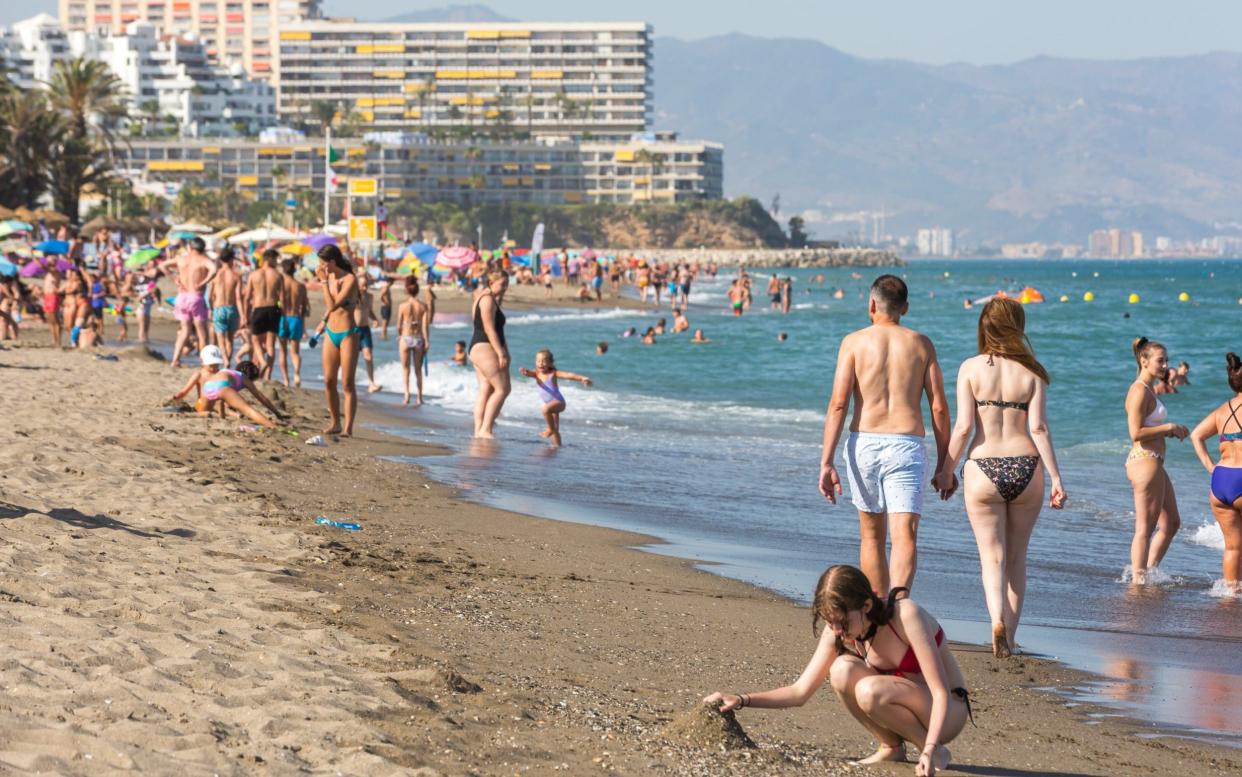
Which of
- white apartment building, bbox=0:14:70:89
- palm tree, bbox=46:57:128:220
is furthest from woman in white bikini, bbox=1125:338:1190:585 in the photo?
white apartment building, bbox=0:14:70:89

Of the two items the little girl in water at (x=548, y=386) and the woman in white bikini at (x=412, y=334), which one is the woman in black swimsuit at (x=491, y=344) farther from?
the woman in white bikini at (x=412, y=334)

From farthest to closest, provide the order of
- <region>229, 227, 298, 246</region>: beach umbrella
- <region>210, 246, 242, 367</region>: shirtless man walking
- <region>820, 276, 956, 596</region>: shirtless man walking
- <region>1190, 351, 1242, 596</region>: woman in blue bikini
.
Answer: <region>229, 227, 298, 246</region>: beach umbrella, <region>210, 246, 242, 367</region>: shirtless man walking, <region>1190, 351, 1242, 596</region>: woman in blue bikini, <region>820, 276, 956, 596</region>: shirtless man walking

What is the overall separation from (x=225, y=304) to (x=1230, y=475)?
1141 centimetres

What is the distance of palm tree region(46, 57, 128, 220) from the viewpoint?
209 feet

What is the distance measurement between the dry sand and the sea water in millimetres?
488

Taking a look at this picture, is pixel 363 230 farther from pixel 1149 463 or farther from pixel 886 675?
pixel 886 675

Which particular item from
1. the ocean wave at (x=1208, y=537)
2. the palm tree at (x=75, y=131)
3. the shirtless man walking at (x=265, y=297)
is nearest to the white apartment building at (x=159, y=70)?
the palm tree at (x=75, y=131)

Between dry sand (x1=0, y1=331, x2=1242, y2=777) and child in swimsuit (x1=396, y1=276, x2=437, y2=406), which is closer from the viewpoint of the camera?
dry sand (x1=0, y1=331, x2=1242, y2=777)

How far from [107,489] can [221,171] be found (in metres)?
163

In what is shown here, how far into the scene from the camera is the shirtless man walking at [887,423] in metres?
5.84

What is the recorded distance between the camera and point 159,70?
18425cm

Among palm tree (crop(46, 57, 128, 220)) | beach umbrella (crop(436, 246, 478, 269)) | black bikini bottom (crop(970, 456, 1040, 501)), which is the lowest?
black bikini bottom (crop(970, 456, 1040, 501))

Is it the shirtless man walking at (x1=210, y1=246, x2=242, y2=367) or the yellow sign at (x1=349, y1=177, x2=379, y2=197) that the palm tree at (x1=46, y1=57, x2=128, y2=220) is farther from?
the shirtless man walking at (x1=210, y1=246, x2=242, y2=367)

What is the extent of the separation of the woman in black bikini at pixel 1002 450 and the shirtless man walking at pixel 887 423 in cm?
21
